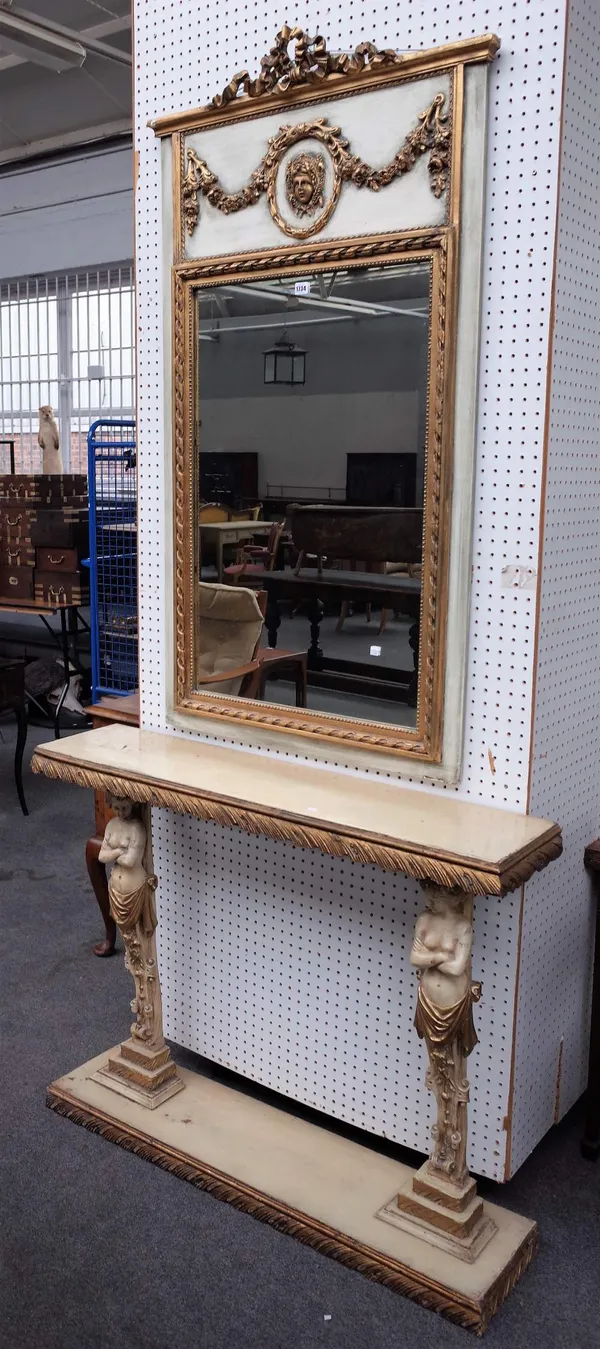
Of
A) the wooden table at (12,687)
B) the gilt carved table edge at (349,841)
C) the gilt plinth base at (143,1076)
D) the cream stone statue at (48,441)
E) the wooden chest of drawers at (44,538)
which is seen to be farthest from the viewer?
the cream stone statue at (48,441)

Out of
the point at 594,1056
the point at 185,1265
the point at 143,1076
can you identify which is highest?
the point at 594,1056

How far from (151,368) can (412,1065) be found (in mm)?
1587

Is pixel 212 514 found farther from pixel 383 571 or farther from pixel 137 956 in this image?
pixel 137 956

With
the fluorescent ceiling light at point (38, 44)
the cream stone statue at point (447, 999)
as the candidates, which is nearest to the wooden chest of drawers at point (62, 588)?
the fluorescent ceiling light at point (38, 44)

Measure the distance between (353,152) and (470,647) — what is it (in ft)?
3.03

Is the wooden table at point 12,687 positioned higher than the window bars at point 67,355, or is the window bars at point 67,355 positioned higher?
the window bars at point 67,355

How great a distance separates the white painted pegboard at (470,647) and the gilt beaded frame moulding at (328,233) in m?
0.06

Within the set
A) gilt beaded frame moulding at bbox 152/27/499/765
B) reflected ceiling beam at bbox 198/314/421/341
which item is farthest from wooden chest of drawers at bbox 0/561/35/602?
reflected ceiling beam at bbox 198/314/421/341

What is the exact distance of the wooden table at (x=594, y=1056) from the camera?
2143mm

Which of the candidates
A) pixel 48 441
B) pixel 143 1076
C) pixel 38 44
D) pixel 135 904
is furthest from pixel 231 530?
pixel 38 44

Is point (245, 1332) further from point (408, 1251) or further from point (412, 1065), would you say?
point (412, 1065)

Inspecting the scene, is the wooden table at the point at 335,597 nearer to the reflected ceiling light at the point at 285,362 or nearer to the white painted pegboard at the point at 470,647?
the white painted pegboard at the point at 470,647

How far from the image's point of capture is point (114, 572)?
512cm

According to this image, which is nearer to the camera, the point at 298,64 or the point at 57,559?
the point at 298,64
